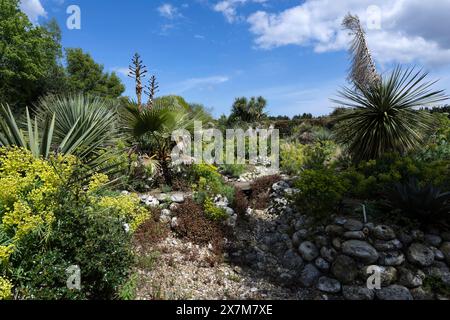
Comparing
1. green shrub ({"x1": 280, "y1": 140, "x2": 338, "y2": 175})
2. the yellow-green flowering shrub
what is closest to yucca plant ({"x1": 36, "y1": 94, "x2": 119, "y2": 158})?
the yellow-green flowering shrub

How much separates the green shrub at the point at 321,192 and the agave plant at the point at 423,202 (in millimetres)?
802

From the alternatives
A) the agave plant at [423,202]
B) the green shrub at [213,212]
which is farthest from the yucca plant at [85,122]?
the agave plant at [423,202]

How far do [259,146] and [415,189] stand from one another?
8128 millimetres

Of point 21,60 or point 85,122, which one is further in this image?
point 21,60

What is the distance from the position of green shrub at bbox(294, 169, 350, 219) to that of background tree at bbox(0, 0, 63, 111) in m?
21.2

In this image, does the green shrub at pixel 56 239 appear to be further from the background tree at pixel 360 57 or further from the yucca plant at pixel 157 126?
the background tree at pixel 360 57

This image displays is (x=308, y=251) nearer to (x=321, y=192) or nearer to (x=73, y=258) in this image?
(x=321, y=192)

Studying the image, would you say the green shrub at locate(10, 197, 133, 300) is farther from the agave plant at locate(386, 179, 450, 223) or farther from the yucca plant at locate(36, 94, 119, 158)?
the agave plant at locate(386, 179, 450, 223)

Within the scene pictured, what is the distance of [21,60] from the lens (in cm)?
2161

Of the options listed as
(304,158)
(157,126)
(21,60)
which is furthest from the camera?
(21,60)

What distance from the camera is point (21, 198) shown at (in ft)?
11.7

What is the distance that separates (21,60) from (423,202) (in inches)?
995

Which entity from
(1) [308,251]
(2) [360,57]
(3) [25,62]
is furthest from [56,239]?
(3) [25,62]
